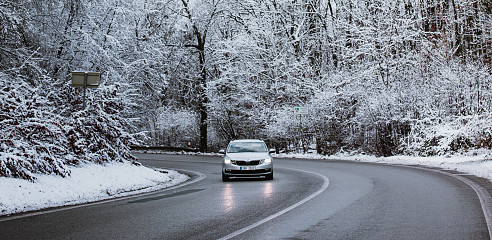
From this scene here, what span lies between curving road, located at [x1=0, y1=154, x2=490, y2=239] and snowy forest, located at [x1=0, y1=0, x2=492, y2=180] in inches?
139

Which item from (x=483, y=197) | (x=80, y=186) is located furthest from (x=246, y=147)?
(x=483, y=197)

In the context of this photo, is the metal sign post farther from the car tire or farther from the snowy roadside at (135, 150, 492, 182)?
the snowy roadside at (135, 150, 492, 182)

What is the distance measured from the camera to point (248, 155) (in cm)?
1992

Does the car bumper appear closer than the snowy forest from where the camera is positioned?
No

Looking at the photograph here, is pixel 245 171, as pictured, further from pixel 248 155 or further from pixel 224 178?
pixel 224 178

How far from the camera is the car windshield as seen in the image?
2086cm

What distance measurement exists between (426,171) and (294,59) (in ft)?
69.6

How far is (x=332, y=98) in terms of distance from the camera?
3612 centimetres

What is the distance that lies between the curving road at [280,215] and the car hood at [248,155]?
315 centimetres

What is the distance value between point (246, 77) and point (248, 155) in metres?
24.2

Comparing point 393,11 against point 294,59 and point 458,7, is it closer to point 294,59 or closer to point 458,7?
point 458,7

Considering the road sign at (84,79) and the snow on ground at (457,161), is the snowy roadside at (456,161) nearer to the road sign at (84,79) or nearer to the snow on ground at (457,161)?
the snow on ground at (457,161)

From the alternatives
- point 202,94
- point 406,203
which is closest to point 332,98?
point 202,94

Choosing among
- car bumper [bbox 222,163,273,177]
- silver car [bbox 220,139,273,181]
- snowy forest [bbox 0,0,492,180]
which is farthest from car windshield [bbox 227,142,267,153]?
snowy forest [bbox 0,0,492,180]
